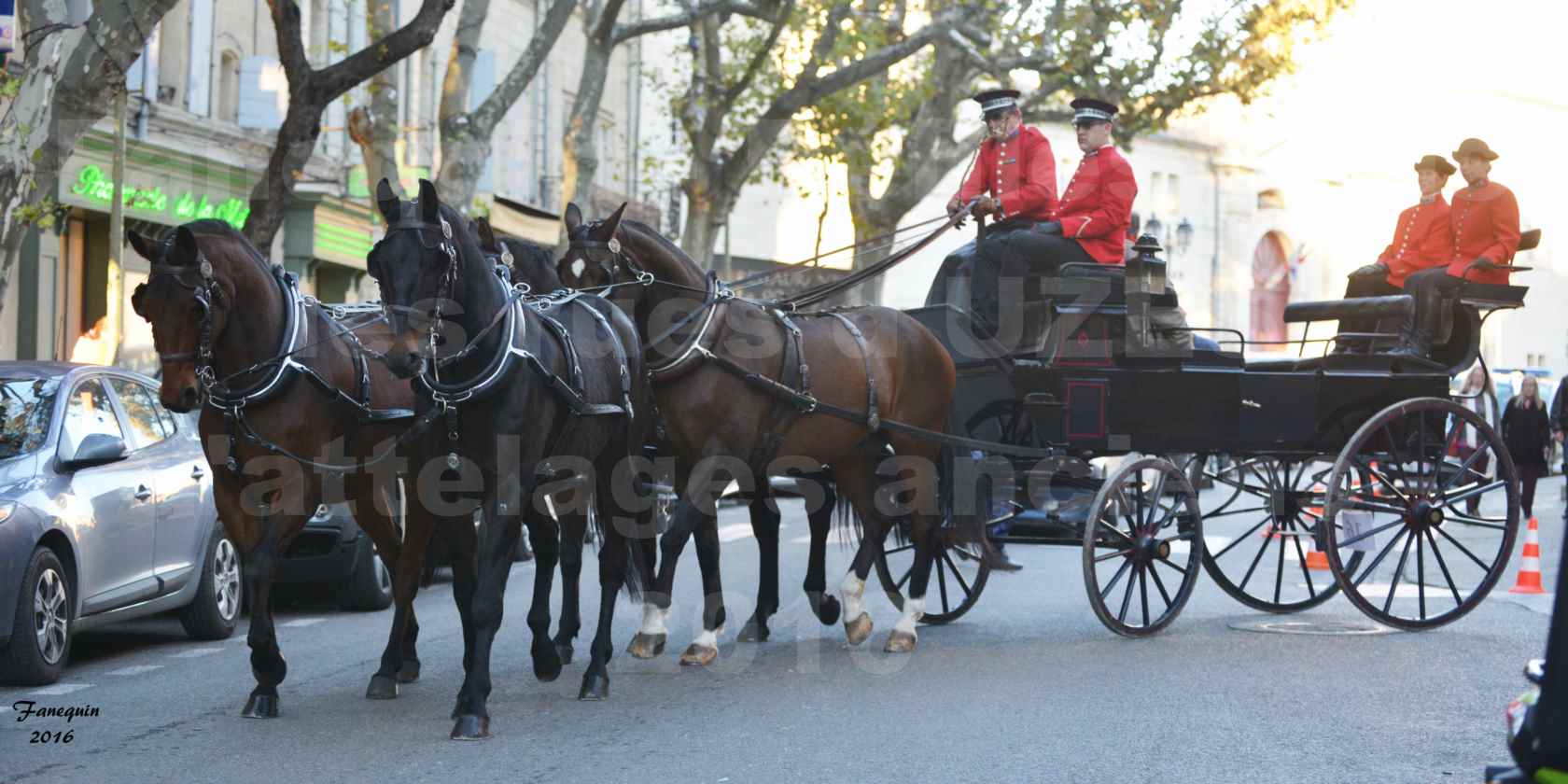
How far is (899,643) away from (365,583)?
3.87 m

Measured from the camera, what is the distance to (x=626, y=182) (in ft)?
129

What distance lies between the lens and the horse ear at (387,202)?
7.25 meters

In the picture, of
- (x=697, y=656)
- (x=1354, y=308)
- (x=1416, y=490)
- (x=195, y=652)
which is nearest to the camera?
(x=697, y=656)

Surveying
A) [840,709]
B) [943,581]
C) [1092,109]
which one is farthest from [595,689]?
[1092,109]

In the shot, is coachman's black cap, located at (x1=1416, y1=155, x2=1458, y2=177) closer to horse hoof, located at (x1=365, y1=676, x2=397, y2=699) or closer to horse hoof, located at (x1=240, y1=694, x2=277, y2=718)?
horse hoof, located at (x1=365, y1=676, x2=397, y2=699)

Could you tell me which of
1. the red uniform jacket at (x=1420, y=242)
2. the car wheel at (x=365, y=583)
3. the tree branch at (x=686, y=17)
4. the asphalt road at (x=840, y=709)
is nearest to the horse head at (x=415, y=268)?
the asphalt road at (x=840, y=709)

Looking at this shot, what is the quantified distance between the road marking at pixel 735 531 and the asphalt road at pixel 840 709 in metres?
7.61

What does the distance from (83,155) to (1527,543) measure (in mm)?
15427

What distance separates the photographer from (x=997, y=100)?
434 inches

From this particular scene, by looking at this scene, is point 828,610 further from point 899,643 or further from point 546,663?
point 546,663

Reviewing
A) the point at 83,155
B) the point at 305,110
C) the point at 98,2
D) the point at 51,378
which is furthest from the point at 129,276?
the point at 51,378

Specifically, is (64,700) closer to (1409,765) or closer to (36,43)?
(36,43)

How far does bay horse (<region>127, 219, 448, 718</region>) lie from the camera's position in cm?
785

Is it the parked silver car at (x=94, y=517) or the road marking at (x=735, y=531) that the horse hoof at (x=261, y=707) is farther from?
the road marking at (x=735, y=531)
